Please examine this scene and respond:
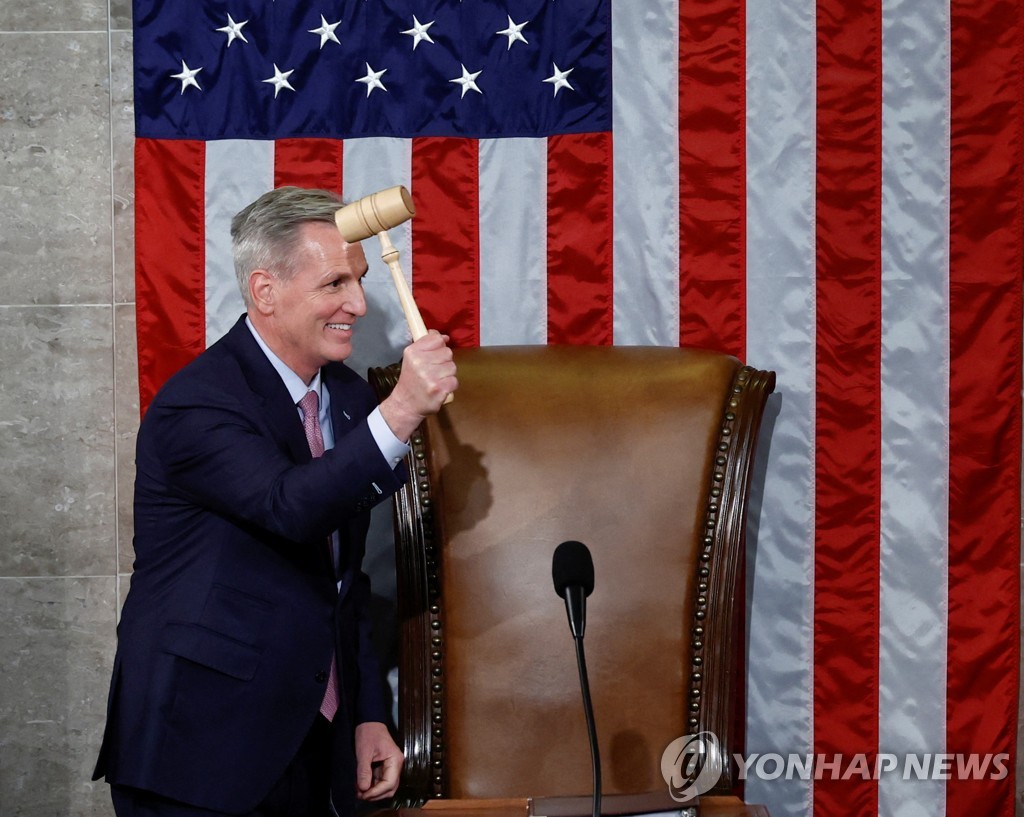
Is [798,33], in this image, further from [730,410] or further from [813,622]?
[813,622]

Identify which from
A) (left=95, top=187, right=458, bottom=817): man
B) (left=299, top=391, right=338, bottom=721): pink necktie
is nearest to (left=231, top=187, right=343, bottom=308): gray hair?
(left=95, top=187, right=458, bottom=817): man

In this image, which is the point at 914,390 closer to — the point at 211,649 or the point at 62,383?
the point at 211,649

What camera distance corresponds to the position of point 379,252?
2.92 metres

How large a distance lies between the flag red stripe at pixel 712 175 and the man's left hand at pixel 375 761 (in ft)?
3.95

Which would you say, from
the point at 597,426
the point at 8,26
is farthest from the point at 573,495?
the point at 8,26

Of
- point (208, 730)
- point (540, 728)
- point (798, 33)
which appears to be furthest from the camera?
point (798, 33)

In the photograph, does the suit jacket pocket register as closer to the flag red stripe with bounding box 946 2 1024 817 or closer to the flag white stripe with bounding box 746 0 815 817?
the flag white stripe with bounding box 746 0 815 817

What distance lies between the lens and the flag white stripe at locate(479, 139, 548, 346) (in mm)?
2895

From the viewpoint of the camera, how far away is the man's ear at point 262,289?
2143mm

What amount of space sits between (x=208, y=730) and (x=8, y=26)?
6.24 ft

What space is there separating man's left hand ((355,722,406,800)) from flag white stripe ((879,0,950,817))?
1287mm

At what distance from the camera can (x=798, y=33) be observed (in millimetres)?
2852

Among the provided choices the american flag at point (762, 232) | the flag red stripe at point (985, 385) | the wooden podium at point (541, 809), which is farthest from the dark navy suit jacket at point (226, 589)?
the flag red stripe at point (985, 385)

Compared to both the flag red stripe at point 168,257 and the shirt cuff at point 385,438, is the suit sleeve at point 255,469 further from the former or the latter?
the flag red stripe at point 168,257
